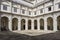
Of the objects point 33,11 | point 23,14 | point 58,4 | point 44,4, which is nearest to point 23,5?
point 23,14

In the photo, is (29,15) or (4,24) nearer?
(4,24)

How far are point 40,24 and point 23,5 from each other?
8306 millimetres

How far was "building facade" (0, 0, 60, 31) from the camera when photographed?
19672mm

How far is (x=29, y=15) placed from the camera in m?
26.7

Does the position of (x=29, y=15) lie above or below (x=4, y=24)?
above

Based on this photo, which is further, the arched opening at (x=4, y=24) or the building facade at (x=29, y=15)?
the arched opening at (x=4, y=24)

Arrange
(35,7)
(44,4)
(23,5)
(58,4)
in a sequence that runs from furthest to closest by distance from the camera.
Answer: (35,7) → (23,5) → (44,4) → (58,4)

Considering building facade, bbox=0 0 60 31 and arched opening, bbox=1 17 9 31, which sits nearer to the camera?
building facade, bbox=0 0 60 31

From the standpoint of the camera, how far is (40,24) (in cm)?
2703

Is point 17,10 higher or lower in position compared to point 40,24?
higher

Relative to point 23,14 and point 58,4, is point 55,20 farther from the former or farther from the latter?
point 23,14

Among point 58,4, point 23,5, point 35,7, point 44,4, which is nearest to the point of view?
point 58,4

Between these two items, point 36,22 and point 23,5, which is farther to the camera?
point 36,22

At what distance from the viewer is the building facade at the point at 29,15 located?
774 inches
